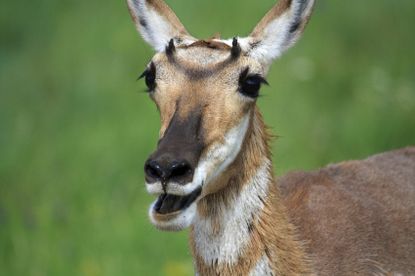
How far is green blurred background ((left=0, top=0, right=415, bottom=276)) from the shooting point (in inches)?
394

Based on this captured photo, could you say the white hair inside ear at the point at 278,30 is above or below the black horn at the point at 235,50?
below

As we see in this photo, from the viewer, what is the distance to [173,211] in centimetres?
577

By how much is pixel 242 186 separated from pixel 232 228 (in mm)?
254

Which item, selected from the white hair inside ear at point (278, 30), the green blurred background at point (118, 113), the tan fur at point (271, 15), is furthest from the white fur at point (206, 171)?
the green blurred background at point (118, 113)

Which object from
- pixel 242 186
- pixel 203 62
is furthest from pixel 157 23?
pixel 242 186

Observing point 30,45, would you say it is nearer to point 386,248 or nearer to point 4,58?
point 4,58

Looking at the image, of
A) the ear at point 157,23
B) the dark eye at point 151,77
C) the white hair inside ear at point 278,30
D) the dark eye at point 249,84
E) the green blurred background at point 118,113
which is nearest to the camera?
A: the dark eye at point 249,84

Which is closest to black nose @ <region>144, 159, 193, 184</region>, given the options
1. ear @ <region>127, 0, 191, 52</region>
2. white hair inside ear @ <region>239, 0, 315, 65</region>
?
white hair inside ear @ <region>239, 0, 315, 65</region>

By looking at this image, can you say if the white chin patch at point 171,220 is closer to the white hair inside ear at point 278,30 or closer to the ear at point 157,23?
the white hair inside ear at point 278,30

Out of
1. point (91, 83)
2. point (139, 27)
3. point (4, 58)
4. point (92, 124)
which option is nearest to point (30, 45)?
point (4, 58)

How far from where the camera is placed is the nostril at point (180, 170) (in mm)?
5559

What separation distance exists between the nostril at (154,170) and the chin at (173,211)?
0.22 m

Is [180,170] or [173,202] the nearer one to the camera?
[180,170]

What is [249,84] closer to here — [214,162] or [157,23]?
[214,162]
